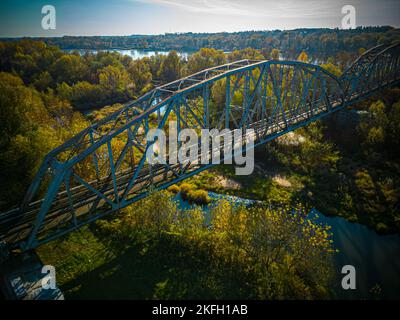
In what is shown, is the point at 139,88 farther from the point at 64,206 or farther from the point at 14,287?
the point at 14,287

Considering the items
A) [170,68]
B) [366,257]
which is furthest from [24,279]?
[170,68]

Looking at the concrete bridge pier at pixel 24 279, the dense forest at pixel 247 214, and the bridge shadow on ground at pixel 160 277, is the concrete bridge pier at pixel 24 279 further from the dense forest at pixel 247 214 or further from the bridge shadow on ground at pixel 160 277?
the dense forest at pixel 247 214

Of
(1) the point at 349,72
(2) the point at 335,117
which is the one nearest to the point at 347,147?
(2) the point at 335,117

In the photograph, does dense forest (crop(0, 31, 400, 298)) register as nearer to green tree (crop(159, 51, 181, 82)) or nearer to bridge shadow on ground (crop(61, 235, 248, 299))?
bridge shadow on ground (crop(61, 235, 248, 299))

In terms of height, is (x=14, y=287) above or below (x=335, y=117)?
below

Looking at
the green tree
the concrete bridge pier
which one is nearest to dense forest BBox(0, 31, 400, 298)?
the concrete bridge pier

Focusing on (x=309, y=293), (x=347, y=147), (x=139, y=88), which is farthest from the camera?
(x=139, y=88)

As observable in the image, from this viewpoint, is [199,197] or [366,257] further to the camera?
[199,197]

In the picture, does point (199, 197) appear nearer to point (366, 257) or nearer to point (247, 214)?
point (247, 214)
